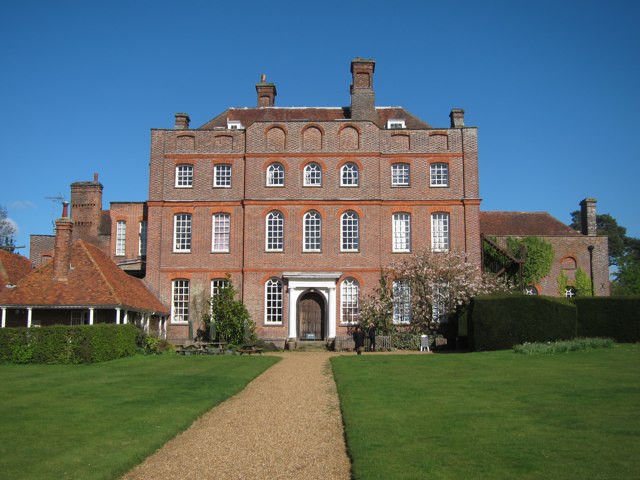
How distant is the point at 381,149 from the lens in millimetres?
33375

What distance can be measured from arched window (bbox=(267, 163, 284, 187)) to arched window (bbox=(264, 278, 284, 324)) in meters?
4.93

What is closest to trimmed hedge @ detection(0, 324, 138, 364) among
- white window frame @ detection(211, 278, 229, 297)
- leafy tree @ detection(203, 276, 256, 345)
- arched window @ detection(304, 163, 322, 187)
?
leafy tree @ detection(203, 276, 256, 345)

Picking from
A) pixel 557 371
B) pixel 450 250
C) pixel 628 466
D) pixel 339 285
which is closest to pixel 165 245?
pixel 339 285

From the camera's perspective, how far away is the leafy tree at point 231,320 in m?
30.5

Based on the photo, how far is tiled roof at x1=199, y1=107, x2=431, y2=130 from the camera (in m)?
35.9

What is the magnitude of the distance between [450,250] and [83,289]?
1690cm

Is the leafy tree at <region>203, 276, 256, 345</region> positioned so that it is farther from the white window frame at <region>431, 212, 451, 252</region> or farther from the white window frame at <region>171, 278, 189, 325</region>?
the white window frame at <region>431, 212, 451, 252</region>

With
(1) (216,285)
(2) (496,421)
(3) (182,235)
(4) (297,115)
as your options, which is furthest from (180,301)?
(2) (496,421)

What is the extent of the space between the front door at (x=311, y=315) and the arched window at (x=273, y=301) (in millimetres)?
1031

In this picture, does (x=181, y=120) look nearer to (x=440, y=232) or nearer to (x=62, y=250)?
(x=62, y=250)

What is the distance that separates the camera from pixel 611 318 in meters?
26.1

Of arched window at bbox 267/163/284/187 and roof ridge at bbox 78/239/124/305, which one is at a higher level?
arched window at bbox 267/163/284/187

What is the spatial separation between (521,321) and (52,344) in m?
16.6

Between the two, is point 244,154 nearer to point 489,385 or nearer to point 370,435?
point 489,385
